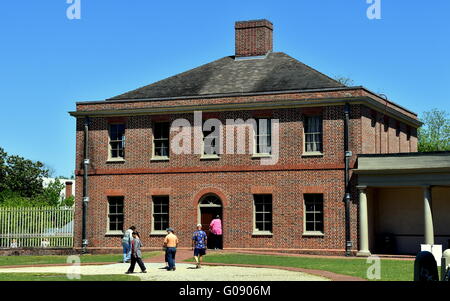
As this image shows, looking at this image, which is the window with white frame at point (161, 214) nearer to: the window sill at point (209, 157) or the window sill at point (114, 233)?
the window sill at point (114, 233)

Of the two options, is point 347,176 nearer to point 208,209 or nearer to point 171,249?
point 208,209

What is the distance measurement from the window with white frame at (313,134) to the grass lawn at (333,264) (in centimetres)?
585

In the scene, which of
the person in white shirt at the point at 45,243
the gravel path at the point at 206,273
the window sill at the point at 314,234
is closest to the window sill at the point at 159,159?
the person in white shirt at the point at 45,243

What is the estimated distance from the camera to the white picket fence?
121 feet

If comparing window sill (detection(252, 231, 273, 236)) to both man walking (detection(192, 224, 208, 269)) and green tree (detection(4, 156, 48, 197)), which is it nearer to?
man walking (detection(192, 224, 208, 269))

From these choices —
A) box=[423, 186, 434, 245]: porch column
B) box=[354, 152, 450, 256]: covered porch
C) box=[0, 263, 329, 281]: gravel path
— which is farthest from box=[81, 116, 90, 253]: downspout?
box=[423, 186, 434, 245]: porch column

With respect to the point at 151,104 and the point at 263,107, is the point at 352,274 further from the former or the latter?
the point at 151,104

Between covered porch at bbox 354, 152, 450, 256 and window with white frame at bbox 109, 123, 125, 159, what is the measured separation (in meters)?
11.6

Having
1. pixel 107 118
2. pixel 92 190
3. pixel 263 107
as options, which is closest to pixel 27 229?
pixel 92 190

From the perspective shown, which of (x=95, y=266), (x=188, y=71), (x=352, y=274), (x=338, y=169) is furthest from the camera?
(x=188, y=71)

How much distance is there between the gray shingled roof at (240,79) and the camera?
35375 mm

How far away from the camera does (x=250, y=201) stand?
34.2 meters
